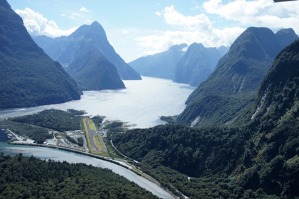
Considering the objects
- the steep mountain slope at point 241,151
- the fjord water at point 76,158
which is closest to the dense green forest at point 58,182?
the fjord water at point 76,158

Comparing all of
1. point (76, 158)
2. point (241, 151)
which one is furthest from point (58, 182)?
point (241, 151)

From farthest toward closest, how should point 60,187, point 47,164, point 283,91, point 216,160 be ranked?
point 283,91 → point 216,160 → point 47,164 → point 60,187

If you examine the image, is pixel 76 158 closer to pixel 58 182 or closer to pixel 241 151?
pixel 58 182

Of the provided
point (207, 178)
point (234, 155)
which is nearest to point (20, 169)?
point (207, 178)

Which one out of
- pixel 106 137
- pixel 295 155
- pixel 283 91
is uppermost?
pixel 283 91

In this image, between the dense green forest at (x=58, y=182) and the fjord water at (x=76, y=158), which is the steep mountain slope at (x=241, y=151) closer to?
the fjord water at (x=76, y=158)

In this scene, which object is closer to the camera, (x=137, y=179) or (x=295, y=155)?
(x=295, y=155)

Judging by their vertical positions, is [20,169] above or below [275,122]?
below

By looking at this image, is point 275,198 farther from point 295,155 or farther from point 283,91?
point 283,91

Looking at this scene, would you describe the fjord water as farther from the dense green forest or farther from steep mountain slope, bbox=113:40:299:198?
the dense green forest
